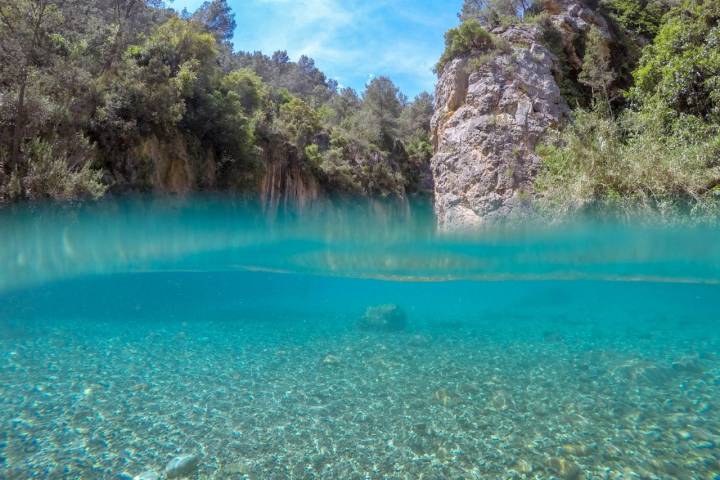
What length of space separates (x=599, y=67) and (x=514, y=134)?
20.9 feet

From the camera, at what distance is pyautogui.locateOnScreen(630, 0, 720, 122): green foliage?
15992mm

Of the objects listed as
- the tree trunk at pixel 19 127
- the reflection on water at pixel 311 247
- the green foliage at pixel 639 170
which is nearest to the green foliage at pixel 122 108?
the tree trunk at pixel 19 127

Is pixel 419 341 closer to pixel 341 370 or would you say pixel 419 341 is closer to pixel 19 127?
pixel 341 370

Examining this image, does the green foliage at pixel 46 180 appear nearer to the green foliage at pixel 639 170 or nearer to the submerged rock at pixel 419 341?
the submerged rock at pixel 419 341

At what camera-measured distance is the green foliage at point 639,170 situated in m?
12.8

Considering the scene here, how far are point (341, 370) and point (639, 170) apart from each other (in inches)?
435

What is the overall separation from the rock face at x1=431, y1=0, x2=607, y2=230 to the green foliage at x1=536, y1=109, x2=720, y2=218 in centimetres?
165

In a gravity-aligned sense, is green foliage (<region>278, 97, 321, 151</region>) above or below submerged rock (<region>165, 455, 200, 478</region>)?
above

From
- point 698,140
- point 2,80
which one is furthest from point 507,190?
point 2,80

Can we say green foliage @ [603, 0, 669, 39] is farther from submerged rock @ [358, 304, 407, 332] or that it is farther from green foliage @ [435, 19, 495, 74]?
submerged rock @ [358, 304, 407, 332]

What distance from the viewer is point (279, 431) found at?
5.64 meters

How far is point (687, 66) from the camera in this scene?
16406 millimetres

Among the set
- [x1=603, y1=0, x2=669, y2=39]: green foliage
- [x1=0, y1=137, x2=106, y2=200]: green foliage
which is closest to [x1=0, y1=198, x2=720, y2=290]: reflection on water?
[x1=0, y1=137, x2=106, y2=200]: green foliage

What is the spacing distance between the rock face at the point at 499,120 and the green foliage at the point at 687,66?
345 centimetres
